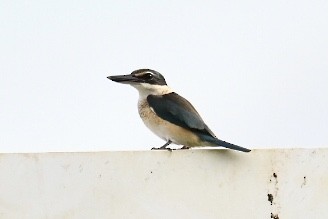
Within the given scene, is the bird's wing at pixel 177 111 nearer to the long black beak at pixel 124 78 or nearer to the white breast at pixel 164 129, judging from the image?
the white breast at pixel 164 129

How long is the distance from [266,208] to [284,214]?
0.28 ft

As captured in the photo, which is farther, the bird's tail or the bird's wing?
the bird's wing

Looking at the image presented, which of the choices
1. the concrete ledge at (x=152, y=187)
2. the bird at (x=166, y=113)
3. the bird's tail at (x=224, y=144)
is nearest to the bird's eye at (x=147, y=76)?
the bird at (x=166, y=113)

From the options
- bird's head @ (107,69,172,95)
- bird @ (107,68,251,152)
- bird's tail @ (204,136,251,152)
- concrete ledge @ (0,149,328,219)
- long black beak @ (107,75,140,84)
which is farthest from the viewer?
bird's head @ (107,69,172,95)

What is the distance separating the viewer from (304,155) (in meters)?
3.18

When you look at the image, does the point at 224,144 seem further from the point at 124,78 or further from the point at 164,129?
the point at 124,78

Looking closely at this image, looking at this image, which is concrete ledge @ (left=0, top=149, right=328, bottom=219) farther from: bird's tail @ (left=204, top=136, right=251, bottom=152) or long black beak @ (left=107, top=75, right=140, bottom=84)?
long black beak @ (left=107, top=75, right=140, bottom=84)

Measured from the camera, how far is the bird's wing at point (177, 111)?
4.23 m

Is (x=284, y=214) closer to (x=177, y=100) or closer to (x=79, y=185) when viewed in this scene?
(x=79, y=185)

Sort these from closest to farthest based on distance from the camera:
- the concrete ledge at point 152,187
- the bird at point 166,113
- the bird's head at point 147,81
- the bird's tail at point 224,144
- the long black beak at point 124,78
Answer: the concrete ledge at point 152,187 < the bird's tail at point 224,144 < the bird at point 166,113 < the long black beak at point 124,78 < the bird's head at point 147,81

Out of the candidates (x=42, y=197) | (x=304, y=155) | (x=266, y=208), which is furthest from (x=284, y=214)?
(x=42, y=197)

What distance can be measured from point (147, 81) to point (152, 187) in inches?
65.5

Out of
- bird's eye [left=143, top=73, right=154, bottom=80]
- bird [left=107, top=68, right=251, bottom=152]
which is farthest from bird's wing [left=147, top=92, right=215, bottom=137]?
bird's eye [left=143, top=73, right=154, bottom=80]

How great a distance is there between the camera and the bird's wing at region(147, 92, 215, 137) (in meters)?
4.23
